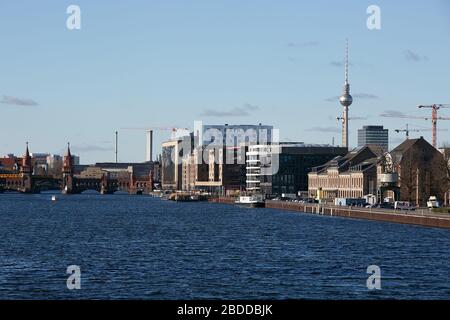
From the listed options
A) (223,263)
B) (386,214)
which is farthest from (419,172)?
(223,263)

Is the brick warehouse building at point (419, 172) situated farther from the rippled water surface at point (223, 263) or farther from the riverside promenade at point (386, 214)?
the rippled water surface at point (223, 263)

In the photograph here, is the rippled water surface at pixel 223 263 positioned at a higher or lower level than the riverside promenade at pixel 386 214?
lower

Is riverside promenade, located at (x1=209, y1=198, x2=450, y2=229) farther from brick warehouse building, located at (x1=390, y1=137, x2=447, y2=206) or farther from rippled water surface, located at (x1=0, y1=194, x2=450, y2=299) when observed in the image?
brick warehouse building, located at (x1=390, y1=137, x2=447, y2=206)

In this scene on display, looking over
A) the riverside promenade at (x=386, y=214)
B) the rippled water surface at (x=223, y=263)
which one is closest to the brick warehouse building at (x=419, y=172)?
the riverside promenade at (x=386, y=214)

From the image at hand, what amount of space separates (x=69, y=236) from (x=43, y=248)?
1658 centimetres

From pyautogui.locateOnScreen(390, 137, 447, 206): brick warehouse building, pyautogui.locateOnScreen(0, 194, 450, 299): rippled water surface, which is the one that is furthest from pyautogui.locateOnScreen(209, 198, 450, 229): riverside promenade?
pyautogui.locateOnScreen(390, 137, 447, 206): brick warehouse building

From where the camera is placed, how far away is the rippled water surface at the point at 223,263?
4619cm

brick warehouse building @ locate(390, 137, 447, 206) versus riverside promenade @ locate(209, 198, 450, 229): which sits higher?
brick warehouse building @ locate(390, 137, 447, 206)

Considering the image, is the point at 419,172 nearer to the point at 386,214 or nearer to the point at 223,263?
the point at 386,214

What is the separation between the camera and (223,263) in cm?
6069

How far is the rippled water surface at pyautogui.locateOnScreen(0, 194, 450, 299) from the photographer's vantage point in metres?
46.2

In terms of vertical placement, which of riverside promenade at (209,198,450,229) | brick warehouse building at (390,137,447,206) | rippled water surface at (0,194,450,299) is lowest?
rippled water surface at (0,194,450,299)
